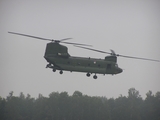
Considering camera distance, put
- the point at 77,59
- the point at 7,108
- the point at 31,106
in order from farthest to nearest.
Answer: the point at 31,106, the point at 7,108, the point at 77,59

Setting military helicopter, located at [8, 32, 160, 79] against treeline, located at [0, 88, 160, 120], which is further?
treeline, located at [0, 88, 160, 120]

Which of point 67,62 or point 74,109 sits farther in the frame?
point 74,109

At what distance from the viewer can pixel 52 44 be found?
6531 centimetres

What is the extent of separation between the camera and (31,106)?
14975 cm

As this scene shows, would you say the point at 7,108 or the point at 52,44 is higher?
the point at 52,44

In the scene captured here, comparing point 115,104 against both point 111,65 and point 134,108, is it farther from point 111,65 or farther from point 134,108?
point 111,65

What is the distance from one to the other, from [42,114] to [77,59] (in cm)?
7620

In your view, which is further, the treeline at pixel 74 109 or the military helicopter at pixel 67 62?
the treeline at pixel 74 109

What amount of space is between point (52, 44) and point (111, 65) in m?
12.7

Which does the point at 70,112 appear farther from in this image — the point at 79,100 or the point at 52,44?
the point at 52,44

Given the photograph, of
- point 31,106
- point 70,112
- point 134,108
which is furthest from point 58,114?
point 134,108

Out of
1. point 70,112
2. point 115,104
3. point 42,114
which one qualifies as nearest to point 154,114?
point 115,104

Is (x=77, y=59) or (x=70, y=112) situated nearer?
(x=77, y=59)

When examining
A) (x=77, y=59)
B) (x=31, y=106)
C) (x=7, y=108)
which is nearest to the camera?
(x=77, y=59)
